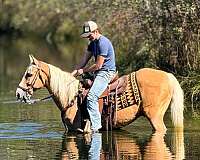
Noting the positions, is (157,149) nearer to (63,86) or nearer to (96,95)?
(96,95)

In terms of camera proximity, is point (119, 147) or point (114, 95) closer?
point (119, 147)

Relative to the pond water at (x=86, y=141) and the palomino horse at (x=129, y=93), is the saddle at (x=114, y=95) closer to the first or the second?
the palomino horse at (x=129, y=93)

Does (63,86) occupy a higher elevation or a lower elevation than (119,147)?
higher

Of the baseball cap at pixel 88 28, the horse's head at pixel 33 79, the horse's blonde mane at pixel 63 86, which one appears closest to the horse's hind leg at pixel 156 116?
the horse's blonde mane at pixel 63 86

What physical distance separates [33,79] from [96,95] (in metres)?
1.22

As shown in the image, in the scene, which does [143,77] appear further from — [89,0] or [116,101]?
[89,0]

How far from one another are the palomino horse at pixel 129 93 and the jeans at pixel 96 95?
373 millimetres

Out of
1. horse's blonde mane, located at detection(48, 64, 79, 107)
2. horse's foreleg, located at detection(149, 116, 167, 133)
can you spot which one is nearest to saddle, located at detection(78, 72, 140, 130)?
horse's blonde mane, located at detection(48, 64, 79, 107)

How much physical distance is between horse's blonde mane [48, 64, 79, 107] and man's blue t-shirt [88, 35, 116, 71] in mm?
649

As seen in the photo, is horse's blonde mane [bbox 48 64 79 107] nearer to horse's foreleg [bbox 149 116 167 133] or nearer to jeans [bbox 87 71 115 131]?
jeans [bbox 87 71 115 131]

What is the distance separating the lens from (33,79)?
45.2 ft

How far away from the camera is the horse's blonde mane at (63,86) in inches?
541

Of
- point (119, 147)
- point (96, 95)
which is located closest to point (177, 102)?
point (96, 95)

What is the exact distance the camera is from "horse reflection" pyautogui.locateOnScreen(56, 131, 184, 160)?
11.4m
